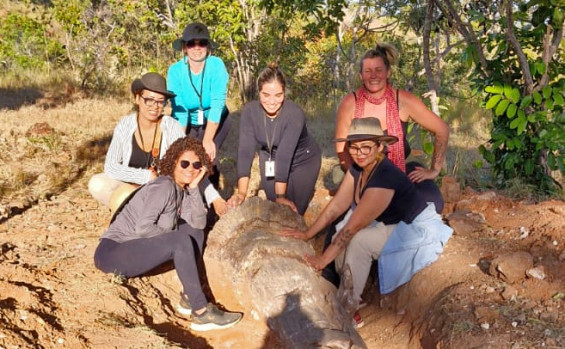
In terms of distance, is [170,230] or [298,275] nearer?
[298,275]

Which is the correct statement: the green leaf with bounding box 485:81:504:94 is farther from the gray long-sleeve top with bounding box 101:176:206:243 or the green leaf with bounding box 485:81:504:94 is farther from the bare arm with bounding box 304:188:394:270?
the gray long-sleeve top with bounding box 101:176:206:243

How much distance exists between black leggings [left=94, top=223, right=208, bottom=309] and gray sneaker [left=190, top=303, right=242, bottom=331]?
62 millimetres

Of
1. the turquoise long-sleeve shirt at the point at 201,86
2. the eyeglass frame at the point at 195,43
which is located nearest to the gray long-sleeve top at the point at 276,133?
the turquoise long-sleeve shirt at the point at 201,86

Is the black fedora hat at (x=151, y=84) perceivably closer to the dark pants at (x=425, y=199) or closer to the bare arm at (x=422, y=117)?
the dark pants at (x=425, y=199)

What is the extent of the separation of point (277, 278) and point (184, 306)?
807 mm

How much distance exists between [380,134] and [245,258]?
3.81 ft

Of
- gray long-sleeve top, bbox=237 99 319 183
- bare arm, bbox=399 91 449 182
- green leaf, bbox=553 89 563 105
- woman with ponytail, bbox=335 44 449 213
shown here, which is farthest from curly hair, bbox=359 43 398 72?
green leaf, bbox=553 89 563 105

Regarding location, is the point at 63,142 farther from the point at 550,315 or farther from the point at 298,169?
the point at 550,315

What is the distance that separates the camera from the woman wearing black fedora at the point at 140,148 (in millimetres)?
4172

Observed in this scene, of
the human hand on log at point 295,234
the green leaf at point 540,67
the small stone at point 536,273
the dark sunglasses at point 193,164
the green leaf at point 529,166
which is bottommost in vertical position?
the small stone at point 536,273

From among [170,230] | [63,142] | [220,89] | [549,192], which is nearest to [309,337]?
[170,230]

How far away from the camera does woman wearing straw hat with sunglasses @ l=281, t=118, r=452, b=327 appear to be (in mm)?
3521

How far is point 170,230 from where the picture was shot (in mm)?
3793

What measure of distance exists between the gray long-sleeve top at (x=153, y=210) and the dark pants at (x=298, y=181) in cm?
79
